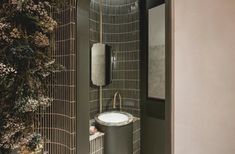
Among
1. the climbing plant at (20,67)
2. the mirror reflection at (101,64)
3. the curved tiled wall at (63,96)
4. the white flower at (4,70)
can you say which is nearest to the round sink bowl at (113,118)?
the mirror reflection at (101,64)

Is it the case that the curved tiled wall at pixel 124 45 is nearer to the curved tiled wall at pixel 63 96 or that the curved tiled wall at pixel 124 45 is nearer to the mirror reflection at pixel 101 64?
the mirror reflection at pixel 101 64

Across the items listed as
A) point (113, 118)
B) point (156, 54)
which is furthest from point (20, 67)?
point (156, 54)

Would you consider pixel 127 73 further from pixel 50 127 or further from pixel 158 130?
pixel 50 127

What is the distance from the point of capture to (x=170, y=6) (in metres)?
1.17

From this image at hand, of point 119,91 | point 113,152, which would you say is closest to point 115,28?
point 119,91

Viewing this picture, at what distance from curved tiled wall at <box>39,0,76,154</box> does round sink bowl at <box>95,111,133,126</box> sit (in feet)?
2.55

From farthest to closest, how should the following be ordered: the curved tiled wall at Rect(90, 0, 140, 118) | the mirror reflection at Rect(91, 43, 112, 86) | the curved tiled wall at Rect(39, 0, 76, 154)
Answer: the curved tiled wall at Rect(90, 0, 140, 118) < the mirror reflection at Rect(91, 43, 112, 86) < the curved tiled wall at Rect(39, 0, 76, 154)

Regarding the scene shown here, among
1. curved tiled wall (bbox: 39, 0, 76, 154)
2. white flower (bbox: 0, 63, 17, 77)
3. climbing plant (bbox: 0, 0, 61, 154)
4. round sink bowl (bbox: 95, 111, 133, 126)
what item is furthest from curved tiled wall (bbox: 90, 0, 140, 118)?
white flower (bbox: 0, 63, 17, 77)

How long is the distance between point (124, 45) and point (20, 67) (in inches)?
79.7

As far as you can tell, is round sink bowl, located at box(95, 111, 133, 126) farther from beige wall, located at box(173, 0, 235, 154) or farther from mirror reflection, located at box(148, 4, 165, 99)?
beige wall, located at box(173, 0, 235, 154)

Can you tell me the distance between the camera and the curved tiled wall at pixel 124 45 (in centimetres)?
306

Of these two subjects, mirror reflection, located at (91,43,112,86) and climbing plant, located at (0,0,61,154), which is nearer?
climbing plant, located at (0,0,61,154)

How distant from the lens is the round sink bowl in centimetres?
251

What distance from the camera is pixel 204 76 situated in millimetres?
1290
